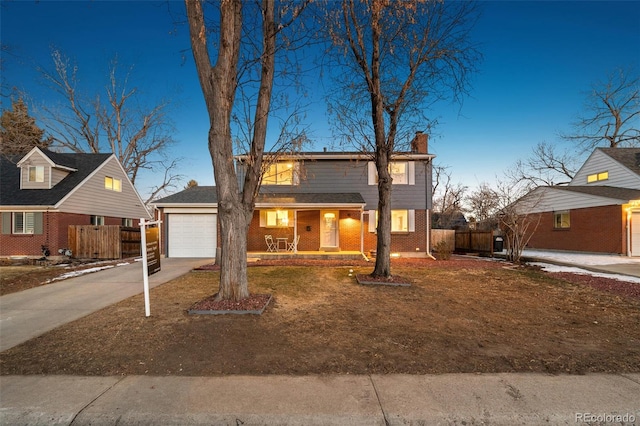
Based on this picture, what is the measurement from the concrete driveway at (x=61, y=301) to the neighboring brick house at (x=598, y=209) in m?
16.8

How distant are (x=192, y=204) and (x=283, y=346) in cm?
1347

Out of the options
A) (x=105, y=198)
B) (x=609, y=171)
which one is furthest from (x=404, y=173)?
(x=105, y=198)

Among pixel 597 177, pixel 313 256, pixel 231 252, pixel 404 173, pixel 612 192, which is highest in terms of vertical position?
pixel 597 177

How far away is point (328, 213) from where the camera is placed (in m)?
16.0

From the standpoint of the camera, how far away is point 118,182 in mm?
20656

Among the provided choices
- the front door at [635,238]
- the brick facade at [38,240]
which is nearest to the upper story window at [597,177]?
the front door at [635,238]

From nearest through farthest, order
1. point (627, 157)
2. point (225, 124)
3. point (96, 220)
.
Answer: point (225, 124) → point (96, 220) → point (627, 157)

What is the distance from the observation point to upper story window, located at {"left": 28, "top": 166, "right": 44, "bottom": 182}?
16.8m

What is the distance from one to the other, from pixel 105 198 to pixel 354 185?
15.8 meters

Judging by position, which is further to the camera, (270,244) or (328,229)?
(328,229)

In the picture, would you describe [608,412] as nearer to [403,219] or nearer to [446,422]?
[446,422]

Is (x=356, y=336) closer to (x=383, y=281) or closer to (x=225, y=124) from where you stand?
(x=383, y=281)

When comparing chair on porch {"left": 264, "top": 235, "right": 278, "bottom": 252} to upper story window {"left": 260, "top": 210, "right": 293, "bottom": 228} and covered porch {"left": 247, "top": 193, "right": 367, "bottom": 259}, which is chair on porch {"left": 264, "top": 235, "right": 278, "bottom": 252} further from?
upper story window {"left": 260, "top": 210, "right": 293, "bottom": 228}

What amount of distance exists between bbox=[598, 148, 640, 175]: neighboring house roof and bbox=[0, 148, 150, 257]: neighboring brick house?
1260 inches
